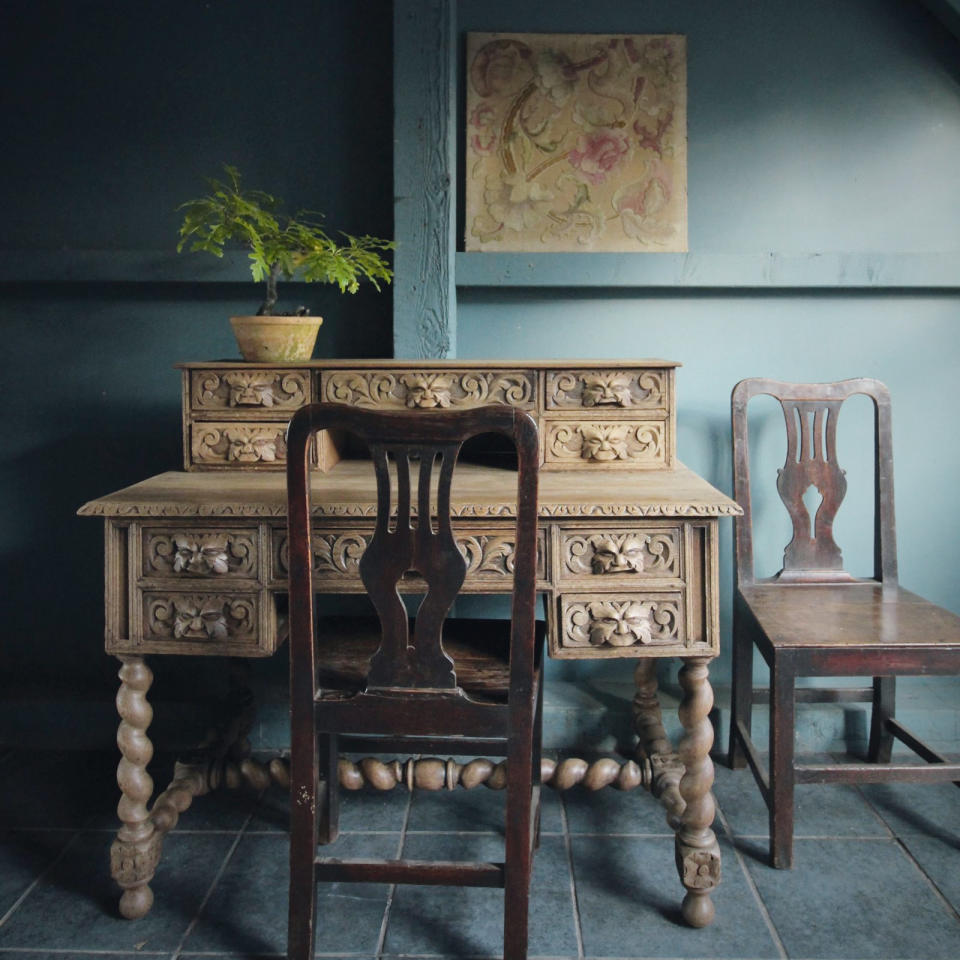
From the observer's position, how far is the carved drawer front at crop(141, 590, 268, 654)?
6.98ft

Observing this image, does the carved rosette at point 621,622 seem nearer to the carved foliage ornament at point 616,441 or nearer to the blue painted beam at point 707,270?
the carved foliage ornament at point 616,441

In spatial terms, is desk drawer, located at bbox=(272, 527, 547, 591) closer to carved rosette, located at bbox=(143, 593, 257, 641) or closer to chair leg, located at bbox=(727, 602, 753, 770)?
carved rosette, located at bbox=(143, 593, 257, 641)

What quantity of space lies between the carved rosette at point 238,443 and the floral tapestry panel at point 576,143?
911 mm

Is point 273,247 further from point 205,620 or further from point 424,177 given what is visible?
point 205,620

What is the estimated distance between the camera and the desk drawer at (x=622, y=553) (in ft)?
6.82

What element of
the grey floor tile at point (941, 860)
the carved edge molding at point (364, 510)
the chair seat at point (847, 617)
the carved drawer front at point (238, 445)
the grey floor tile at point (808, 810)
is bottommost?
the grey floor tile at point (941, 860)

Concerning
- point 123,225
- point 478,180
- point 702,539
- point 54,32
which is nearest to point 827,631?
point 702,539

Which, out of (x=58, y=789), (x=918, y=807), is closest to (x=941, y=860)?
(x=918, y=807)

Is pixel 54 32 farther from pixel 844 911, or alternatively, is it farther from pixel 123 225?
pixel 844 911

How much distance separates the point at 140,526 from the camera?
2.12 meters

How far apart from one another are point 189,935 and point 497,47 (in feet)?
8.42

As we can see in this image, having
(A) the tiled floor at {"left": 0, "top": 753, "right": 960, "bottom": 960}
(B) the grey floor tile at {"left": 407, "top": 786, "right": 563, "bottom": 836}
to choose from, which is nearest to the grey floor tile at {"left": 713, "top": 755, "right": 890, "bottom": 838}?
(A) the tiled floor at {"left": 0, "top": 753, "right": 960, "bottom": 960}

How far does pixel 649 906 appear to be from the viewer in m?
2.23

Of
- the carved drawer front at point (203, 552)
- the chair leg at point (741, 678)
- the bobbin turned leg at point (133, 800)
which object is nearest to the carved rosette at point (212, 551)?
the carved drawer front at point (203, 552)
